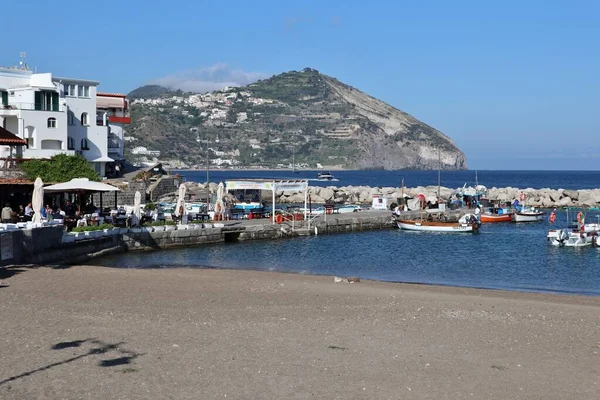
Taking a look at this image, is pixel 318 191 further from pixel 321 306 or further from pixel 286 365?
pixel 286 365

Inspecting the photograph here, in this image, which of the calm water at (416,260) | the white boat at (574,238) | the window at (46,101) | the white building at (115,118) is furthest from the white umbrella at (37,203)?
the white building at (115,118)

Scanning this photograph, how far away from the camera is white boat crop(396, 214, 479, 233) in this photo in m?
51.1

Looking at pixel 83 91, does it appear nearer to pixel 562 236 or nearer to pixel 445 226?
pixel 445 226

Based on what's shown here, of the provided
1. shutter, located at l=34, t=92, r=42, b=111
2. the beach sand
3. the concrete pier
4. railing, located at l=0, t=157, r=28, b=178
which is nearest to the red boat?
the concrete pier

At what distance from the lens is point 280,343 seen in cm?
1404

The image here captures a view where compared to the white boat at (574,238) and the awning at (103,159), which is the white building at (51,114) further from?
the white boat at (574,238)

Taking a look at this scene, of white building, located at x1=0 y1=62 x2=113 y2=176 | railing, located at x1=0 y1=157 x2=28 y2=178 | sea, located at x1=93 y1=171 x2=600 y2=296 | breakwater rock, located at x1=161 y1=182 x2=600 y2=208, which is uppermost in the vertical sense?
white building, located at x1=0 y1=62 x2=113 y2=176

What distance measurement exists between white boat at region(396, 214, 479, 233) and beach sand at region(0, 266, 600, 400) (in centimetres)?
2950

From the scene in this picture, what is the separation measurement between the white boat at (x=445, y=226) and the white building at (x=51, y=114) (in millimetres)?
25071

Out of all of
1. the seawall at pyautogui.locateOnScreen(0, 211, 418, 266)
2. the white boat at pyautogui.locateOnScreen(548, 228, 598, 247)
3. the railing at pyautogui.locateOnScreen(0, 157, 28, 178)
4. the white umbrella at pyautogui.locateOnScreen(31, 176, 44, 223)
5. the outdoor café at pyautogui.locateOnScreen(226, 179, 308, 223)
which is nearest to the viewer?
the seawall at pyautogui.locateOnScreen(0, 211, 418, 266)

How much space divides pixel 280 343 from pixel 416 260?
76.8 feet

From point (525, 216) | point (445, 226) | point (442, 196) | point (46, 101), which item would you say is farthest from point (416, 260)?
point (442, 196)

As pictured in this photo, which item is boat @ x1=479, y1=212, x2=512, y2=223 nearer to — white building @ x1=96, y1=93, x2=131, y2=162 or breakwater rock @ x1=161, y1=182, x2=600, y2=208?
breakwater rock @ x1=161, y1=182, x2=600, y2=208

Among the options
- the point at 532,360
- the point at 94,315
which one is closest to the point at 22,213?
the point at 94,315
